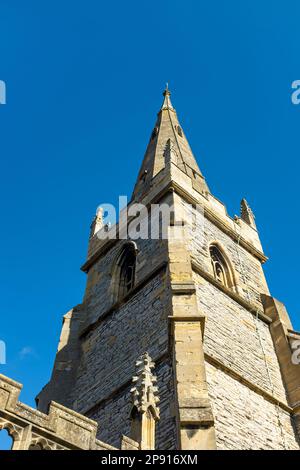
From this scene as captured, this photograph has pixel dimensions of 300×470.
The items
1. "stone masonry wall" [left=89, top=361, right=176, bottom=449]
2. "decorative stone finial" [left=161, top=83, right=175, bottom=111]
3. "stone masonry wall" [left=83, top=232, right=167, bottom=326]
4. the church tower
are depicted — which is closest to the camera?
"stone masonry wall" [left=89, top=361, right=176, bottom=449]

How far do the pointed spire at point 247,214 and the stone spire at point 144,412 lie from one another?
11865 mm

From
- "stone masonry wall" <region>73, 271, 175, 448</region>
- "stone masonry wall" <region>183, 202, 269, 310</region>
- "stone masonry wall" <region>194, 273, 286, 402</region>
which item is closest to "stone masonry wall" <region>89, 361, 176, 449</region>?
"stone masonry wall" <region>73, 271, 175, 448</region>

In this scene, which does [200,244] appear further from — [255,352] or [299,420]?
[299,420]

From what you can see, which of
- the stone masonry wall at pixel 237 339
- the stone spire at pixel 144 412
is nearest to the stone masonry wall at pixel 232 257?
the stone masonry wall at pixel 237 339

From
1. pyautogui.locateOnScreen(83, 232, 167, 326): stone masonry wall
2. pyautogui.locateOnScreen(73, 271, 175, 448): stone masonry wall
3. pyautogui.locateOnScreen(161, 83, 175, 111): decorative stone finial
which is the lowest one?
pyautogui.locateOnScreen(73, 271, 175, 448): stone masonry wall

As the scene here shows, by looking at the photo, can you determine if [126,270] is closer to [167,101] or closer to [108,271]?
[108,271]

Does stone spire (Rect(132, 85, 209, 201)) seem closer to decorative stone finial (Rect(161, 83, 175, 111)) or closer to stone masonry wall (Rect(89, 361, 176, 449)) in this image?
decorative stone finial (Rect(161, 83, 175, 111))

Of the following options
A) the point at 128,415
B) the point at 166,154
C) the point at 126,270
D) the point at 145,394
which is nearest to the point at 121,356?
the point at 128,415

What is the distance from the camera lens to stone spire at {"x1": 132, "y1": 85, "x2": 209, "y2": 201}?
1697cm

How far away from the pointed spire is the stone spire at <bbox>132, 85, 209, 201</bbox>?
1688 mm

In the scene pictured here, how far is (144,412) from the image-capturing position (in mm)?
6266

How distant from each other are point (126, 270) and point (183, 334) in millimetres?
5714

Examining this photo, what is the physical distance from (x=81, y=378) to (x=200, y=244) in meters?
4.34
